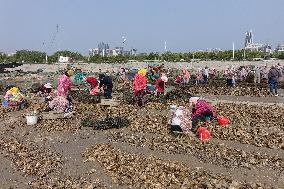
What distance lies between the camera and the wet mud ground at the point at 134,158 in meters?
11.5

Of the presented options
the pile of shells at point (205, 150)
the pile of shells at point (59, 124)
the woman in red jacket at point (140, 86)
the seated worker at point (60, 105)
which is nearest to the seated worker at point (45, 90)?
the woman in red jacket at point (140, 86)

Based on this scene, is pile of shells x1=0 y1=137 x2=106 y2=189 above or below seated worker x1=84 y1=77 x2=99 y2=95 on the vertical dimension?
below

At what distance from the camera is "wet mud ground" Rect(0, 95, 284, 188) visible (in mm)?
11469

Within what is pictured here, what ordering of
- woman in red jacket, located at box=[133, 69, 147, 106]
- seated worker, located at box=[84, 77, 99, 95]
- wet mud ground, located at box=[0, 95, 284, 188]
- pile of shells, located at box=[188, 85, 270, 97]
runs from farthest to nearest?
pile of shells, located at box=[188, 85, 270, 97]
seated worker, located at box=[84, 77, 99, 95]
woman in red jacket, located at box=[133, 69, 147, 106]
wet mud ground, located at box=[0, 95, 284, 188]

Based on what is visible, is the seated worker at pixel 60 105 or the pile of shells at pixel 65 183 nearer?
the pile of shells at pixel 65 183

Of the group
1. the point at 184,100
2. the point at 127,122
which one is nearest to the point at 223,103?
the point at 184,100

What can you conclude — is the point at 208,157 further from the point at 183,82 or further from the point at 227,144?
the point at 183,82

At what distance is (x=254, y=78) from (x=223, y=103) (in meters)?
12.6

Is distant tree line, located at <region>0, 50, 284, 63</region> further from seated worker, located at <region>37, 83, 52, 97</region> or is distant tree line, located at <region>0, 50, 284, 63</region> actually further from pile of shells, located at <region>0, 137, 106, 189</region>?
pile of shells, located at <region>0, 137, 106, 189</region>

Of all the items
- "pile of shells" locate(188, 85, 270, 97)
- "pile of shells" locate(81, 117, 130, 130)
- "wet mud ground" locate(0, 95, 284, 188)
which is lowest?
"wet mud ground" locate(0, 95, 284, 188)

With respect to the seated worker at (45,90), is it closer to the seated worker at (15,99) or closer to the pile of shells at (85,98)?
the pile of shells at (85,98)

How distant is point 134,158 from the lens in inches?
533

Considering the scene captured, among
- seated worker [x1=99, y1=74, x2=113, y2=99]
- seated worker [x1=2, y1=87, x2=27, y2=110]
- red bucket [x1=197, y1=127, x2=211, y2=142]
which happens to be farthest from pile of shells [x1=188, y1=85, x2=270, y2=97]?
red bucket [x1=197, y1=127, x2=211, y2=142]

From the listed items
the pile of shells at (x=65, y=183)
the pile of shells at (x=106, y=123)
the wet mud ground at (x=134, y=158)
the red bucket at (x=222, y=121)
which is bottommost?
the pile of shells at (x=65, y=183)
